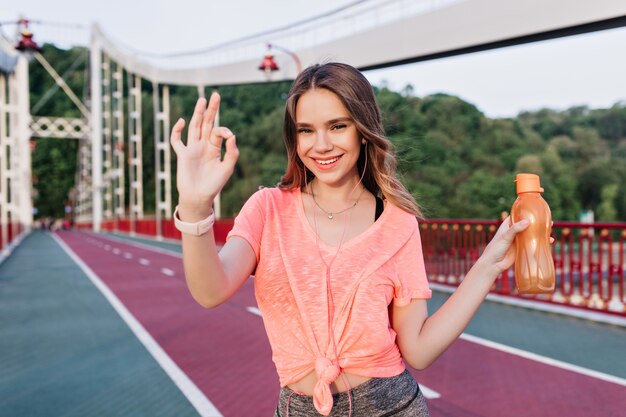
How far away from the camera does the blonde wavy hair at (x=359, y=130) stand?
1.81 metres

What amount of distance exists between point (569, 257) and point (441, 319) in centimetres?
933

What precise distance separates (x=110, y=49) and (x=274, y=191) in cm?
6648

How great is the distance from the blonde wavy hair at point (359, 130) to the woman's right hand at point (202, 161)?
0.33 metres

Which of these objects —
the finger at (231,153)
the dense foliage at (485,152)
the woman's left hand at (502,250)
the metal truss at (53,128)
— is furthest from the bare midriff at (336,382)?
the metal truss at (53,128)

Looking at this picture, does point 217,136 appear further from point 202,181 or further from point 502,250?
point 502,250

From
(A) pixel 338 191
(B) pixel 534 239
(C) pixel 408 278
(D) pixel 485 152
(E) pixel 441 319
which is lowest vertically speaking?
(E) pixel 441 319

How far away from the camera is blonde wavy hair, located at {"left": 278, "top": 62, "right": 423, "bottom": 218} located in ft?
5.94

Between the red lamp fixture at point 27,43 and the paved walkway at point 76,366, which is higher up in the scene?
the red lamp fixture at point 27,43

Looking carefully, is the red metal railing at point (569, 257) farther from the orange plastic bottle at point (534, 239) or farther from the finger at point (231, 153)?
the finger at point (231, 153)

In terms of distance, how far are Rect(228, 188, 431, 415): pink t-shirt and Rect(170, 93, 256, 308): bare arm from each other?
18 cm

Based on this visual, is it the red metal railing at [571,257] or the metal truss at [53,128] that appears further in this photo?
the metal truss at [53,128]

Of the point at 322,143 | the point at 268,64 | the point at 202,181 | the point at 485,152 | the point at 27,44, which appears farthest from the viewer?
the point at 485,152

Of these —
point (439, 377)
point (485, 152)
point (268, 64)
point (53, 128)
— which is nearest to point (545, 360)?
point (439, 377)

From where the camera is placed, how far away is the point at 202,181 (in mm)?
1545
